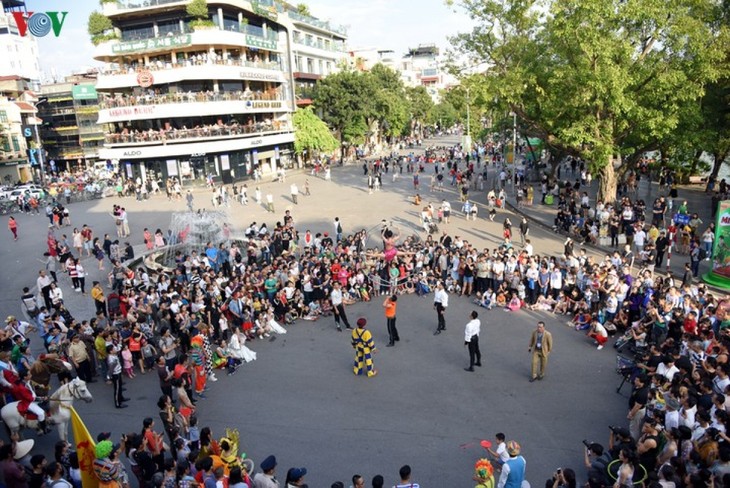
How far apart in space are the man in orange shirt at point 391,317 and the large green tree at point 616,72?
13171mm

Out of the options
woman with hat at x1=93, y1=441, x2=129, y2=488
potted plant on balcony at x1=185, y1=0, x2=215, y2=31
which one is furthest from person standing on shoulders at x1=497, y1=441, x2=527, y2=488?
potted plant on balcony at x1=185, y1=0, x2=215, y2=31

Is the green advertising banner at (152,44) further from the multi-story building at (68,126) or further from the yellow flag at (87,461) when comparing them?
the yellow flag at (87,461)

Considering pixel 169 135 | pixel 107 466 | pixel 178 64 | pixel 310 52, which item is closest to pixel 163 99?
pixel 169 135

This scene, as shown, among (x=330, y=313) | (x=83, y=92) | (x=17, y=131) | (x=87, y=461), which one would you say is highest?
(x=83, y=92)

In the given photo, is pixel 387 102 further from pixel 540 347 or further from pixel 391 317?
pixel 540 347

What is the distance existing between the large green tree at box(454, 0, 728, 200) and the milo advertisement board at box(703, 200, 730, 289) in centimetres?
644

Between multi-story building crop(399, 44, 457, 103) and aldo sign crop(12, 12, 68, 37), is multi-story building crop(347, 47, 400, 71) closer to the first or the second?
multi-story building crop(399, 44, 457, 103)

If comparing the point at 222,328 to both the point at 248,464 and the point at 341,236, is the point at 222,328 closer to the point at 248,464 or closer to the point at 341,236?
the point at 248,464

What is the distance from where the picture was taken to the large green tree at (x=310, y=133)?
4938 centimetres

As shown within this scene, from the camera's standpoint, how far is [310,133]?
162 ft

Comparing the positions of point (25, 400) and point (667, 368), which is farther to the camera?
point (667, 368)

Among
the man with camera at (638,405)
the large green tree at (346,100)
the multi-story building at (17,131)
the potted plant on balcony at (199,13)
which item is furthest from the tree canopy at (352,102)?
the man with camera at (638,405)

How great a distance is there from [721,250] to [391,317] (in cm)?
1079

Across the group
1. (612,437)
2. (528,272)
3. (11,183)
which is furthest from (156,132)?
(612,437)
